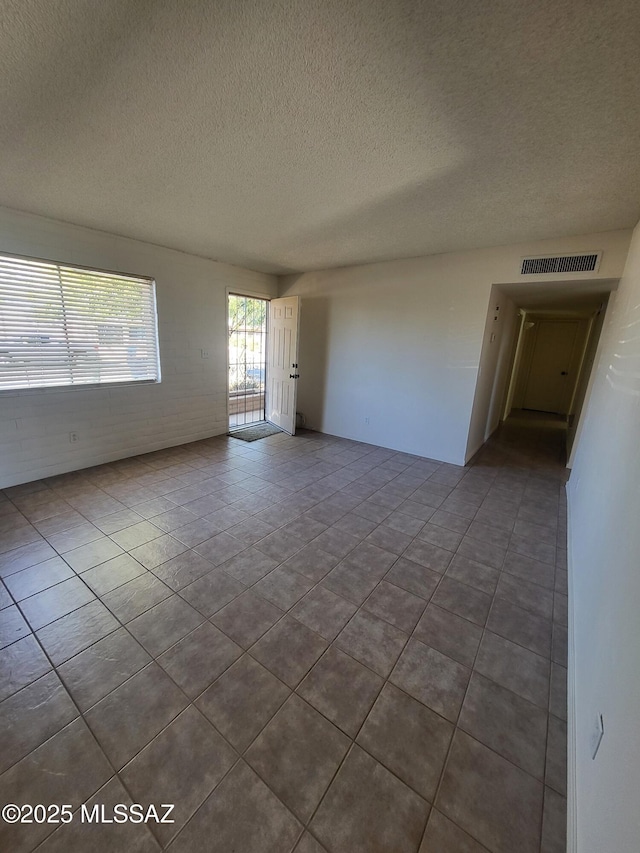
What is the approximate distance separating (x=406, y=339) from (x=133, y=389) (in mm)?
3542

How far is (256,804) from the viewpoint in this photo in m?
1.10

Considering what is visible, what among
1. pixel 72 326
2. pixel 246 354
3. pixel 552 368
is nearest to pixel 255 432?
pixel 246 354

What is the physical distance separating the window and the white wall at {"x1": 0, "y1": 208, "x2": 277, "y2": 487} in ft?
0.37

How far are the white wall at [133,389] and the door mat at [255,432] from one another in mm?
286

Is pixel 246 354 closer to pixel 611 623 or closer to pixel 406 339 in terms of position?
pixel 406 339

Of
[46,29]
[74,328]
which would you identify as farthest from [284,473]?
[46,29]

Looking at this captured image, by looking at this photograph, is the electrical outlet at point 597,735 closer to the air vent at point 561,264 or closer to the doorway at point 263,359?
the air vent at point 561,264

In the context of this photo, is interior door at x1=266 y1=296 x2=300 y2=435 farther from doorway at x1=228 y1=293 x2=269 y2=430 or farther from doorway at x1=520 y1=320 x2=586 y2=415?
doorway at x1=520 y1=320 x2=586 y2=415

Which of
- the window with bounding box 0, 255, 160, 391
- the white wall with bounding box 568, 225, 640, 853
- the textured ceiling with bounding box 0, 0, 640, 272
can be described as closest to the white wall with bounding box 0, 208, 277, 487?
the window with bounding box 0, 255, 160, 391

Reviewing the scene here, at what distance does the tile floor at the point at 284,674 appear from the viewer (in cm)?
108

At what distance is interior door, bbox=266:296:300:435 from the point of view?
5047mm

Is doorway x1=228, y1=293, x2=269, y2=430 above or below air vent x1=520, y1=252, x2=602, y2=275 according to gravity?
below

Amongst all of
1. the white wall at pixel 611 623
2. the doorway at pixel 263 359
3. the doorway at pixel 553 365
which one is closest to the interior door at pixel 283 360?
the doorway at pixel 263 359

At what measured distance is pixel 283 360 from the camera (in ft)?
17.4
